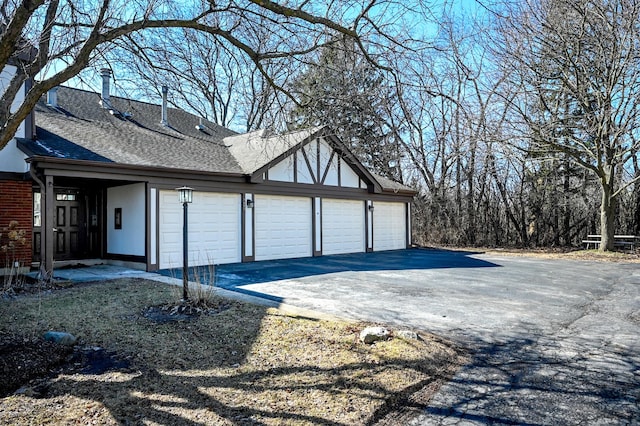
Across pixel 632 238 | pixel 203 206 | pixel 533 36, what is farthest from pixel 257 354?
pixel 632 238

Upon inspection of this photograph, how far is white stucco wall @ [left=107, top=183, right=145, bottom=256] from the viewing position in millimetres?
11039

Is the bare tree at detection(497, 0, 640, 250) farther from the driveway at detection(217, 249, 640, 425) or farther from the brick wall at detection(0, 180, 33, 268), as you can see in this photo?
the brick wall at detection(0, 180, 33, 268)

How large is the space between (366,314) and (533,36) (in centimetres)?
1312

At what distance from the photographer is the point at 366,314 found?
6207 millimetres

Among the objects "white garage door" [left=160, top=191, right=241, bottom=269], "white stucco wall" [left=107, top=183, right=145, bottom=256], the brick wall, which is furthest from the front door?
"white garage door" [left=160, top=191, right=241, bottom=269]

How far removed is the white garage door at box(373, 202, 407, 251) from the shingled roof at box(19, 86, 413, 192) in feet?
19.3

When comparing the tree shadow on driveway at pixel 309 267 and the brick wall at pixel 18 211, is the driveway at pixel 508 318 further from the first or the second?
the brick wall at pixel 18 211

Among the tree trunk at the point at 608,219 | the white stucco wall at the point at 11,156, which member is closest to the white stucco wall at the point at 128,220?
the white stucco wall at the point at 11,156

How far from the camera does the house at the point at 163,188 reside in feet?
33.1

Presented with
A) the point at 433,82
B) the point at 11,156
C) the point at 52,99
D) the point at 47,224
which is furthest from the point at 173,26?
the point at 52,99

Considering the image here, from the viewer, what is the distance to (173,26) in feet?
17.6

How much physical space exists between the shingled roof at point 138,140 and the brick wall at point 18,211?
42.5 inches

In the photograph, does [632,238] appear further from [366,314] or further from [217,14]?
[217,14]

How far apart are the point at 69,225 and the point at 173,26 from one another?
841cm
